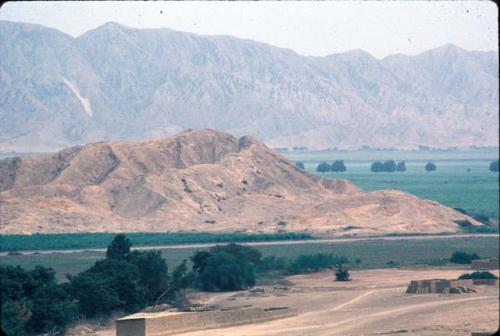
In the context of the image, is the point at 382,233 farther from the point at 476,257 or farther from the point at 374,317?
the point at 374,317

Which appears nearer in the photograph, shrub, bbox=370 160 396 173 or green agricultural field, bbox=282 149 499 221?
green agricultural field, bbox=282 149 499 221

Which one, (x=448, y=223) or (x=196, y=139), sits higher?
(x=196, y=139)

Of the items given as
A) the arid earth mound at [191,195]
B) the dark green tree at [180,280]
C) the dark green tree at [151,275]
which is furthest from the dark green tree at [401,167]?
the dark green tree at [151,275]

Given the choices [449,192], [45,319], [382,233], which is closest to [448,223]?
[382,233]

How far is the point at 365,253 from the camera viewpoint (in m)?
75.8

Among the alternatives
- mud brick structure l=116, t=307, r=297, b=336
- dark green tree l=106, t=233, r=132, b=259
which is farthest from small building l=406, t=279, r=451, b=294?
dark green tree l=106, t=233, r=132, b=259

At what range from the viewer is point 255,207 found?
109m

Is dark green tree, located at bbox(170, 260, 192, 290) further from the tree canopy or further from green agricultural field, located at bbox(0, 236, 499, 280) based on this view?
the tree canopy

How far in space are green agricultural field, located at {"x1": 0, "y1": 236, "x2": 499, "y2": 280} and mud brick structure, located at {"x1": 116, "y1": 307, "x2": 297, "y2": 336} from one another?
61.7 ft

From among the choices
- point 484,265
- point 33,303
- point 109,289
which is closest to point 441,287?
point 484,265

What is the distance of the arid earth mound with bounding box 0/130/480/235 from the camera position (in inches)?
3846

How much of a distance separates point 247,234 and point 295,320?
46258mm

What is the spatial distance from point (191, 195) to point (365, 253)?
3688 centimetres

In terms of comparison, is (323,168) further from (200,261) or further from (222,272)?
(222,272)
